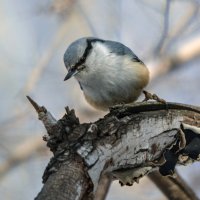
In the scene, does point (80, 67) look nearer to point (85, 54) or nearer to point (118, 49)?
point (85, 54)

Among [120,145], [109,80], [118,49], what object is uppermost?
[118,49]

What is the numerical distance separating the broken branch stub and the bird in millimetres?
553

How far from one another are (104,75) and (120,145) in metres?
0.81

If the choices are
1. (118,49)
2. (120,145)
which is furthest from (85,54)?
(120,145)

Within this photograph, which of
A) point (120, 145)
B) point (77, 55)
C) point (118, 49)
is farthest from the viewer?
point (118, 49)

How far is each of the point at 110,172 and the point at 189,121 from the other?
1.07 feet

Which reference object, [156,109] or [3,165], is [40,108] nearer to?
[156,109]

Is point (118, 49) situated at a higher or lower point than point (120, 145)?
higher

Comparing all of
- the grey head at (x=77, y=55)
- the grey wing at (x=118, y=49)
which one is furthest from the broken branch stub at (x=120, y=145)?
the grey wing at (x=118, y=49)

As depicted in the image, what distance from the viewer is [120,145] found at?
1.34 m

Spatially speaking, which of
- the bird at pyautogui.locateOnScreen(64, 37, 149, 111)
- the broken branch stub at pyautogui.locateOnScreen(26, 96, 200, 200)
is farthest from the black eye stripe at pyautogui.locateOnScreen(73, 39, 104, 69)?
the broken branch stub at pyautogui.locateOnScreen(26, 96, 200, 200)

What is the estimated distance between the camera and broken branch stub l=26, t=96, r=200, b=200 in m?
Answer: 1.17

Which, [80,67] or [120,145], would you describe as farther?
[80,67]

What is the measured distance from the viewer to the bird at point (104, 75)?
2.08 meters
